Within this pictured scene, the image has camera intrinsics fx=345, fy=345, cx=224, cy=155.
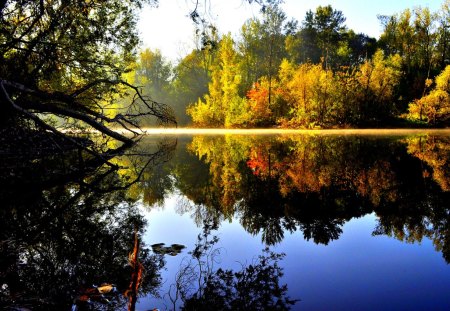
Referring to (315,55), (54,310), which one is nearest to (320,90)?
(315,55)

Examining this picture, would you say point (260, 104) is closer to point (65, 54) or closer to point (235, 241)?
point (65, 54)

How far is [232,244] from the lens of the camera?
16.3 ft

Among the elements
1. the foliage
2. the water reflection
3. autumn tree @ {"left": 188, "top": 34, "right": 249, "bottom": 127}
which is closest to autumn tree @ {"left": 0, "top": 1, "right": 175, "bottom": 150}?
the water reflection

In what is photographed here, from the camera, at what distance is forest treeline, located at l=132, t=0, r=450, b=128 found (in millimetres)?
37812

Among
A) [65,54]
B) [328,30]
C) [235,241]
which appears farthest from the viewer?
[328,30]

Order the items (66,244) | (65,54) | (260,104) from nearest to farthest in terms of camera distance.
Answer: (66,244), (65,54), (260,104)

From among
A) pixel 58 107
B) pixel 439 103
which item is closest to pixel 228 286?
pixel 58 107

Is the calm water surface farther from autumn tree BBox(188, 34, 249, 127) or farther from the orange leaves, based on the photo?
autumn tree BBox(188, 34, 249, 127)

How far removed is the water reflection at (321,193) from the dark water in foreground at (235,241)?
4 centimetres

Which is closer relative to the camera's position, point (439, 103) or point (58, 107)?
point (58, 107)

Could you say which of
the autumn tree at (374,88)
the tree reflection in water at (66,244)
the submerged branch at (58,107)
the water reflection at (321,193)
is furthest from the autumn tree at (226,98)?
the tree reflection in water at (66,244)

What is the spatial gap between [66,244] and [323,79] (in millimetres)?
36270

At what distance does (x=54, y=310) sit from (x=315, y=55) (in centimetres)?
6219

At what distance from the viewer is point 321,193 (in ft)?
26.5
